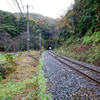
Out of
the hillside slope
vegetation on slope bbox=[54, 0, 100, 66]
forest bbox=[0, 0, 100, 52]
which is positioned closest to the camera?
the hillside slope

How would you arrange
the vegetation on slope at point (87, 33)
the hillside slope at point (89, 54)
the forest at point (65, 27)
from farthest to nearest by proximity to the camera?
the forest at point (65, 27)
the vegetation on slope at point (87, 33)
the hillside slope at point (89, 54)

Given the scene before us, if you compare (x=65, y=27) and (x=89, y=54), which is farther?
(x=65, y=27)

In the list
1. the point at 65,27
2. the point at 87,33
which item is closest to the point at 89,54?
the point at 87,33

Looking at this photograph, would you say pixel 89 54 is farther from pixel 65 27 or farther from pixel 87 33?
pixel 65 27

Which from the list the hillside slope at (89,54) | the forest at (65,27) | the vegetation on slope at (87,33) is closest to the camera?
the hillside slope at (89,54)

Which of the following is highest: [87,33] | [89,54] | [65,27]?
[65,27]

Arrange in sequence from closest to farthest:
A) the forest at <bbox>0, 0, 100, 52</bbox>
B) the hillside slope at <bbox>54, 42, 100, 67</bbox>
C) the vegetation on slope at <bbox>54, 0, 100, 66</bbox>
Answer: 1. the hillside slope at <bbox>54, 42, 100, 67</bbox>
2. the vegetation on slope at <bbox>54, 0, 100, 66</bbox>
3. the forest at <bbox>0, 0, 100, 52</bbox>

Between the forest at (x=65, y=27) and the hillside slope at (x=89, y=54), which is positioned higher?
the forest at (x=65, y=27)

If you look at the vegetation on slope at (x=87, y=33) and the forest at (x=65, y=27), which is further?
the forest at (x=65, y=27)

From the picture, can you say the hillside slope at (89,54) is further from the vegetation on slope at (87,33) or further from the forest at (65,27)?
the forest at (65,27)

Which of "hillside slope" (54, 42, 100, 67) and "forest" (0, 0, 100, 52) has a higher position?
"forest" (0, 0, 100, 52)

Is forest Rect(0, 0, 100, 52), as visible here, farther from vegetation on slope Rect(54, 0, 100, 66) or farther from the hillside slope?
the hillside slope

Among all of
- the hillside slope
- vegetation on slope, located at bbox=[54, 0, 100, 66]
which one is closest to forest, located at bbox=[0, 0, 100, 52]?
Answer: vegetation on slope, located at bbox=[54, 0, 100, 66]

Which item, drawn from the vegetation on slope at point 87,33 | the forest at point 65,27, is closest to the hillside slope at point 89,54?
the vegetation on slope at point 87,33
